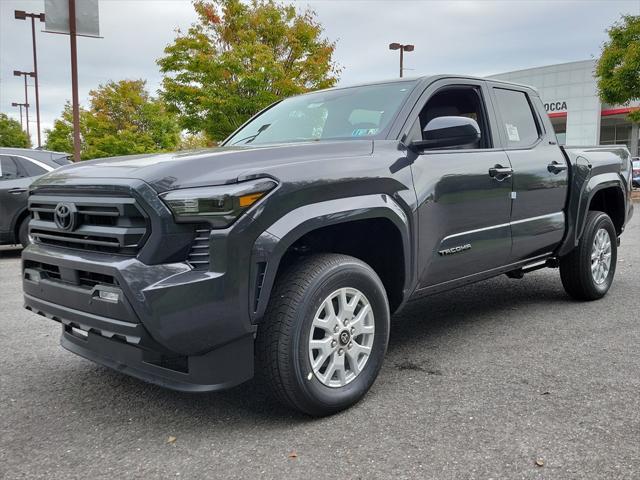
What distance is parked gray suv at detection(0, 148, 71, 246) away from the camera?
8.86 meters

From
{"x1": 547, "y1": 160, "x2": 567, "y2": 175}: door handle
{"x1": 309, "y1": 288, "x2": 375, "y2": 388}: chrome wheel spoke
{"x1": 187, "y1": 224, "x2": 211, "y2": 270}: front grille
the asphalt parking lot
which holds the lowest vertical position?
the asphalt parking lot

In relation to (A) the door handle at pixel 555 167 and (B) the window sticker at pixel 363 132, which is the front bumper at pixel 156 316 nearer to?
(B) the window sticker at pixel 363 132

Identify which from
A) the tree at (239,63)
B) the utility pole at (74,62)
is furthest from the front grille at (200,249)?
the tree at (239,63)

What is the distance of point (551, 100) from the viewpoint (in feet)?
164

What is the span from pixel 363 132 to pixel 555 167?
75.1 inches

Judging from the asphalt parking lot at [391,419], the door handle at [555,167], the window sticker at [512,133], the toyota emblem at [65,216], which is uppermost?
the window sticker at [512,133]

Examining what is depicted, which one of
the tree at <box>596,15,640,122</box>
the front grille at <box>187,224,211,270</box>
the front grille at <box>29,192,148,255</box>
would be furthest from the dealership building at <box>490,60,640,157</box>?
the front grille at <box>187,224,211,270</box>

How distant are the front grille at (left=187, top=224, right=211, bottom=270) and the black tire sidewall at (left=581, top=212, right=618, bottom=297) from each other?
12.4ft

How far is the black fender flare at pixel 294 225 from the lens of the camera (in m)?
2.70

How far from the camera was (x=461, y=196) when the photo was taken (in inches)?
149

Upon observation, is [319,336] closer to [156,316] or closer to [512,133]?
[156,316]

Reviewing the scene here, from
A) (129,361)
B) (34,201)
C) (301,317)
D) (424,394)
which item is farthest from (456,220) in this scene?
(34,201)

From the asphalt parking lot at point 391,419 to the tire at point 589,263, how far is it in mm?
820

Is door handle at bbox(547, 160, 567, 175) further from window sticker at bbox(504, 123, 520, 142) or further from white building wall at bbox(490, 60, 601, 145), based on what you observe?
white building wall at bbox(490, 60, 601, 145)
